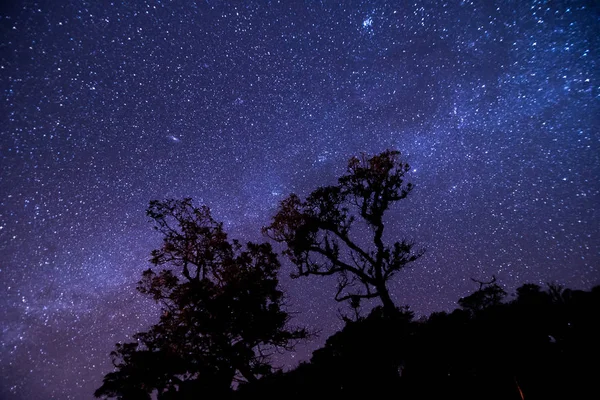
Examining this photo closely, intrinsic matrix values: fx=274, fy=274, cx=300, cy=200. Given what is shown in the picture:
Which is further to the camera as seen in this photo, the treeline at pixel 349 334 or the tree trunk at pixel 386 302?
the tree trunk at pixel 386 302

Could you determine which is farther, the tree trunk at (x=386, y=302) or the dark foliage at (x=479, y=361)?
the tree trunk at (x=386, y=302)

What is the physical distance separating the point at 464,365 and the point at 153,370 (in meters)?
18.7

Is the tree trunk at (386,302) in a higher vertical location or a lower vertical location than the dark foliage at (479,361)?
higher

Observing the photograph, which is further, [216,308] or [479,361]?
[216,308]

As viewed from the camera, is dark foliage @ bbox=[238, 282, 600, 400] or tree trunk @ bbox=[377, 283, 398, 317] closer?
dark foliage @ bbox=[238, 282, 600, 400]

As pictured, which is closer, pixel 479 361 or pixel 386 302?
pixel 479 361

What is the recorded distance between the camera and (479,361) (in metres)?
5.46

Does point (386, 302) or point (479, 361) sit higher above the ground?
point (386, 302)

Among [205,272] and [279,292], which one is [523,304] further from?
[205,272]

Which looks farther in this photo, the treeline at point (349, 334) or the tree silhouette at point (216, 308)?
the tree silhouette at point (216, 308)

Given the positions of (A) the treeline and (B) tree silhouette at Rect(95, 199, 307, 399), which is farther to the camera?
(B) tree silhouette at Rect(95, 199, 307, 399)

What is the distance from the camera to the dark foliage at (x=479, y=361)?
16.0ft

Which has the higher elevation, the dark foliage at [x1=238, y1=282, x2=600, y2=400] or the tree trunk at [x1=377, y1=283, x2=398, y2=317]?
the tree trunk at [x1=377, y1=283, x2=398, y2=317]

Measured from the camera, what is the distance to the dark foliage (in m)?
4.89
